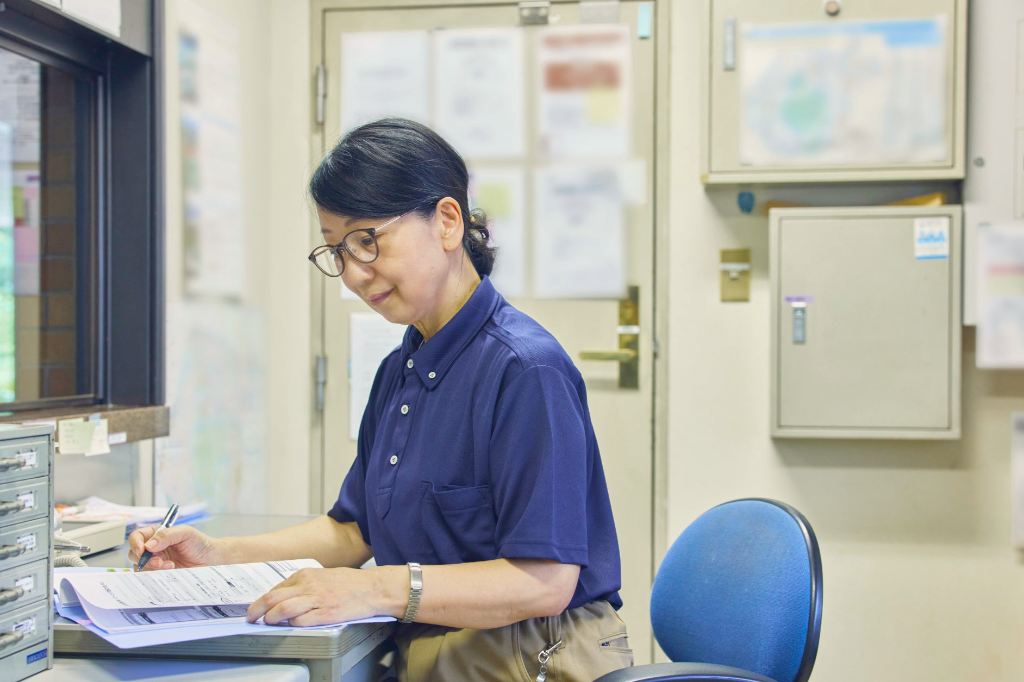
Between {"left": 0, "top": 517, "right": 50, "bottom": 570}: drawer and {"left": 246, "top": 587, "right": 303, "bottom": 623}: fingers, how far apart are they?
25 centimetres

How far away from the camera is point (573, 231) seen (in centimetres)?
Answer: 257

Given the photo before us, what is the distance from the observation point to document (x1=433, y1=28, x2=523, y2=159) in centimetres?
259

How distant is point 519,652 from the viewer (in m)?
1.08

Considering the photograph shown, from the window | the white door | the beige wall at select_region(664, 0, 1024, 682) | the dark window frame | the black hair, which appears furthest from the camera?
the white door

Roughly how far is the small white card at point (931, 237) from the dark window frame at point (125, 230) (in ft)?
6.40

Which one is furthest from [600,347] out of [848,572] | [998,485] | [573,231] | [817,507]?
[998,485]

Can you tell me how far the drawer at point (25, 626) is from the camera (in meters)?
0.90

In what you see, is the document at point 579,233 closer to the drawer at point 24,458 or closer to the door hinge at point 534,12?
the door hinge at point 534,12

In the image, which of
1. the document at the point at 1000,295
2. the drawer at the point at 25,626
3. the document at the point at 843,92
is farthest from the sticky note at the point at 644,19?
the drawer at the point at 25,626

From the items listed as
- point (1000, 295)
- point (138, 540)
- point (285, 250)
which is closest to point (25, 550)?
point (138, 540)

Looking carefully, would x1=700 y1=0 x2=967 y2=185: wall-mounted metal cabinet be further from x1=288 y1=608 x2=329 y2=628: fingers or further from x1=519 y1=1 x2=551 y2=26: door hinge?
x1=288 y1=608 x2=329 y2=628: fingers

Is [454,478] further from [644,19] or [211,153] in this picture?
[644,19]

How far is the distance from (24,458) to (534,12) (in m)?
2.08

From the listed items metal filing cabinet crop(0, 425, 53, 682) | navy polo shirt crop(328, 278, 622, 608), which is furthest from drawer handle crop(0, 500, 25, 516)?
navy polo shirt crop(328, 278, 622, 608)
